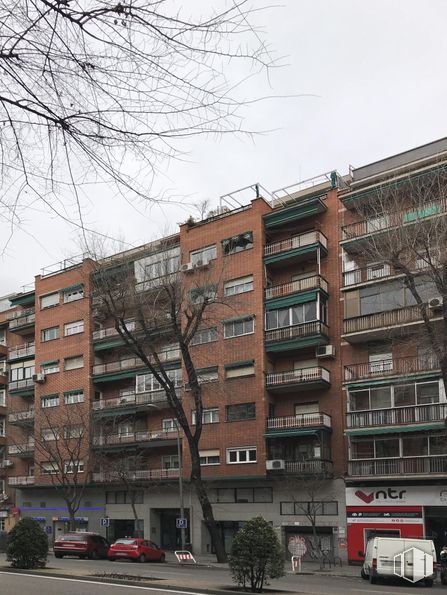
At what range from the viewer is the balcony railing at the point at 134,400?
45.1m

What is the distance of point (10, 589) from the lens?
49.0 ft

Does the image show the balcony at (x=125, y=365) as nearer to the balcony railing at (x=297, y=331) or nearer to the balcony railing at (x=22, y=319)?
the balcony railing at (x=297, y=331)

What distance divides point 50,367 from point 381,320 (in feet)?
87.0

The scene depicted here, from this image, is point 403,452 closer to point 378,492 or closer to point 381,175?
point 378,492

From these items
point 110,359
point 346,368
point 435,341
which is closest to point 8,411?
point 110,359

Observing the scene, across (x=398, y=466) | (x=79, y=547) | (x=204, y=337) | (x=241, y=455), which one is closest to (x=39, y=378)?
(x=204, y=337)

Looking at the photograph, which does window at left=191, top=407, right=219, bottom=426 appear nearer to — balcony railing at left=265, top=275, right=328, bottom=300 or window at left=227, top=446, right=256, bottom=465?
window at left=227, top=446, right=256, bottom=465

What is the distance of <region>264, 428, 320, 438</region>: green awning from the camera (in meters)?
37.6

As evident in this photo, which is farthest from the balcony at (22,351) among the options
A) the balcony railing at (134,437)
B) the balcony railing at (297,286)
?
the balcony railing at (297,286)

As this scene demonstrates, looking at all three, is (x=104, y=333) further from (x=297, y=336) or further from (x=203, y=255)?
(x=297, y=336)

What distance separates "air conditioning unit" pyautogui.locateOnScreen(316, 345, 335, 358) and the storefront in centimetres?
697

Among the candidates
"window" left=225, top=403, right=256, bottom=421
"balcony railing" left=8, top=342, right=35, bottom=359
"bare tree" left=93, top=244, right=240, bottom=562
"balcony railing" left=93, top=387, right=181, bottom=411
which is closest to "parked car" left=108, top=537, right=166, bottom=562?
"bare tree" left=93, top=244, right=240, bottom=562

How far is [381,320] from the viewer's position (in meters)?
36.4

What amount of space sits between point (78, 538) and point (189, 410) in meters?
11.2
